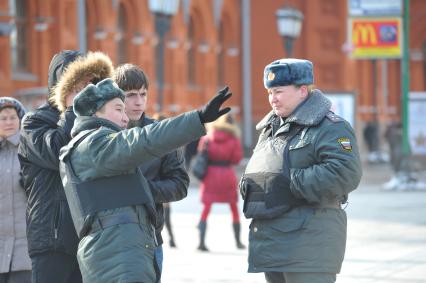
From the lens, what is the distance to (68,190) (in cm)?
605

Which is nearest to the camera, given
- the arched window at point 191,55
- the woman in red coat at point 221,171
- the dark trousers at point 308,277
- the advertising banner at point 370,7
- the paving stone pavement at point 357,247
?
the dark trousers at point 308,277

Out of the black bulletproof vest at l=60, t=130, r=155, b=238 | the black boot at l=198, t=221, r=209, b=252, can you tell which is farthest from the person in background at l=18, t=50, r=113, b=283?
the black boot at l=198, t=221, r=209, b=252

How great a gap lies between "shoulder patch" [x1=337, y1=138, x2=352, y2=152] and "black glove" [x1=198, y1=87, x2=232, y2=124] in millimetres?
1067

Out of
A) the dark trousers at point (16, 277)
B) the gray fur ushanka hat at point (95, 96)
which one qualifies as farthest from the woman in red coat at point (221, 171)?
the gray fur ushanka hat at point (95, 96)

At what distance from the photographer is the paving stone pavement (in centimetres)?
1167

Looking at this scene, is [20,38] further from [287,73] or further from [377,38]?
[287,73]

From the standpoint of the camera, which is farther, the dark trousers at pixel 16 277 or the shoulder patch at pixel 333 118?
the dark trousers at pixel 16 277

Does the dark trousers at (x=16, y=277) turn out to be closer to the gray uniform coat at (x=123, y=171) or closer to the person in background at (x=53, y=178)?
the person in background at (x=53, y=178)

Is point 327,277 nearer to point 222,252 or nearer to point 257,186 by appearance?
point 257,186

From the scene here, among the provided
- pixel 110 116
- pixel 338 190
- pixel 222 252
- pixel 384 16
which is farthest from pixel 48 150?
pixel 384 16

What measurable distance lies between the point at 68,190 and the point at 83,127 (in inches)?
12.7

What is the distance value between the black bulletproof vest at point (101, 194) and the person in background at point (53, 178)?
2.33 ft

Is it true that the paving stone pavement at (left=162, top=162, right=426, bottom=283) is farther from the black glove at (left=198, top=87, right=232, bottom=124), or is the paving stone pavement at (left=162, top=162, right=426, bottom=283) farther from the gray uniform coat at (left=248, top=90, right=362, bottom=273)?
the black glove at (left=198, top=87, right=232, bottom=124)

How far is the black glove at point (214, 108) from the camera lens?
217 inches
